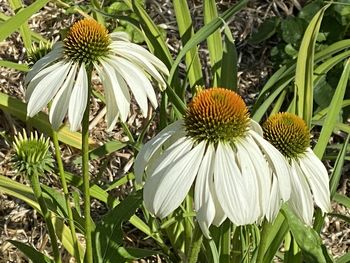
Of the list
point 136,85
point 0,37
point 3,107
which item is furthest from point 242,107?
point 3,107

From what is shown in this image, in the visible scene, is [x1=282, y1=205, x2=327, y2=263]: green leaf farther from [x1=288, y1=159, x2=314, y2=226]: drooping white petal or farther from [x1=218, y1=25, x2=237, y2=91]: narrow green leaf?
[x1=218, y1=25, x2=237, y2=91]: narrow green leaf

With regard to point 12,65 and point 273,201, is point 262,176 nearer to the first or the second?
point 273,201

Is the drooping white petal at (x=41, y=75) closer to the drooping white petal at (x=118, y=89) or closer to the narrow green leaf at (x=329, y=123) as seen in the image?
the drooping white petal at (x=118, y=89)

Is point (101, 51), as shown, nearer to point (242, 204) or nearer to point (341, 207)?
point (242, 204)

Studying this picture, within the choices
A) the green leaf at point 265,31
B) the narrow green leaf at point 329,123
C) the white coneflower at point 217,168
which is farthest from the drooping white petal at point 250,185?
the green leaf at point 265,31

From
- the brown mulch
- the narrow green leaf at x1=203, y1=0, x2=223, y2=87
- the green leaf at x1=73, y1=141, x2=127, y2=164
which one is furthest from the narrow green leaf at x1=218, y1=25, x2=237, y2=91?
the brown mulch
